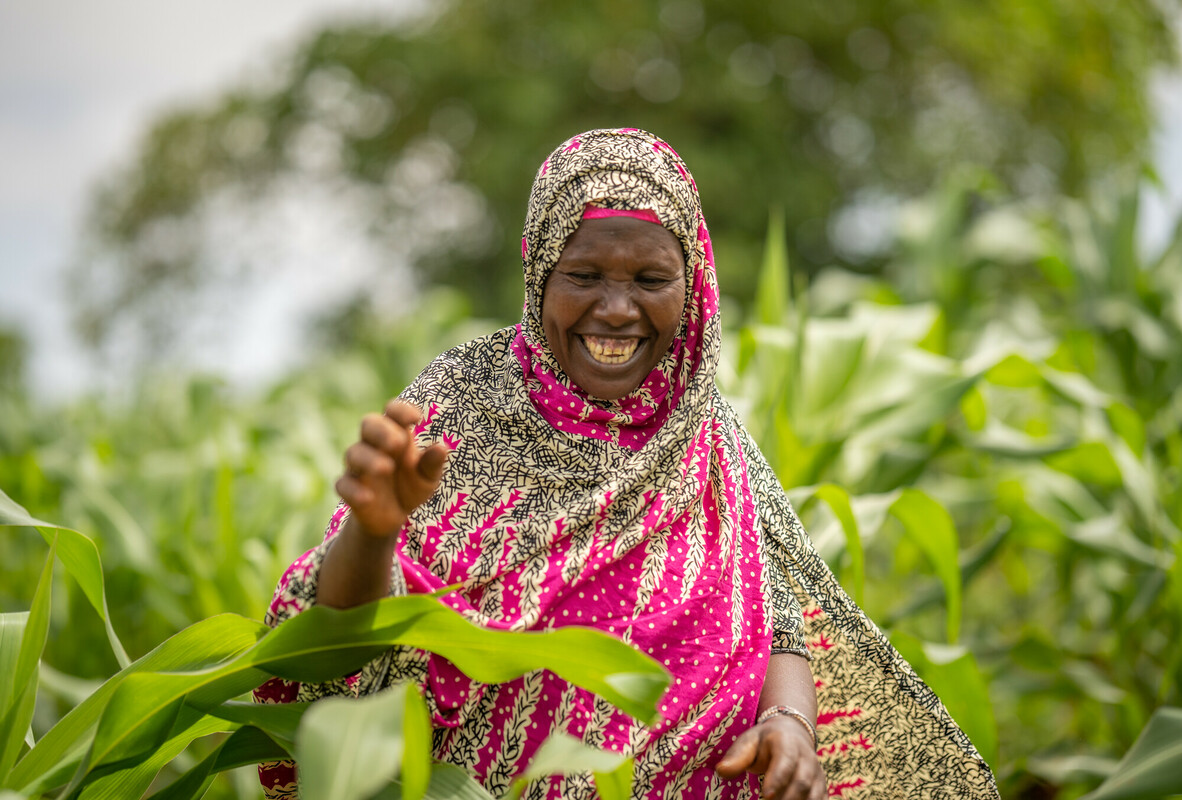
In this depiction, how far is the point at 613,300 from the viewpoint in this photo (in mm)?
1252

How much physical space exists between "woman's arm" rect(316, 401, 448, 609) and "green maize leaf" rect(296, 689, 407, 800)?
0.21 metres

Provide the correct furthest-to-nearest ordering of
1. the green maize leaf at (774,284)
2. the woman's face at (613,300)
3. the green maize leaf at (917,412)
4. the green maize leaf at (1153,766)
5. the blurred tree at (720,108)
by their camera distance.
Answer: the blurred tree at (720,108) → the green maize leaf at (774,284) → the green maize leaf at (917,412) → the green maize leaf at (1153,766) → the woman's face at (613,300)

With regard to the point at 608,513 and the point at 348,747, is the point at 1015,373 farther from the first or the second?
the point at 348,747

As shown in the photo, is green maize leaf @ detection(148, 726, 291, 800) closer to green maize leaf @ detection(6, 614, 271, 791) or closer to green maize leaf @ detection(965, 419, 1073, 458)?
green maize leaf @ detection(6, 614, 271, 791)

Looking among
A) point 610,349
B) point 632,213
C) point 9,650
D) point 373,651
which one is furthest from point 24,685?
point 632,213

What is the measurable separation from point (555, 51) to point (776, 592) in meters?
9.62

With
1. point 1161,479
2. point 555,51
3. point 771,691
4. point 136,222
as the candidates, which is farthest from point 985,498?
point 136,222

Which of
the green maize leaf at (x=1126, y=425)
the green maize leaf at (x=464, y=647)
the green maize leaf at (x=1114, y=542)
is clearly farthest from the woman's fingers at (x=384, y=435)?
the green maize leaf at (x=1126, y=425)

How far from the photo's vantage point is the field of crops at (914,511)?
→ 3.97 ft

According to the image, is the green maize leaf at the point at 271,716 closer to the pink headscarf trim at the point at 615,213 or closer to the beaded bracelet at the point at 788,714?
the beaded bracelet at the point at 788,714

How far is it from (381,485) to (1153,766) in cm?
123

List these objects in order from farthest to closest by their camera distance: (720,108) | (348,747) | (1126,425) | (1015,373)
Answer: (720,108)
(1126,425)
(1015,373)
(348,747)

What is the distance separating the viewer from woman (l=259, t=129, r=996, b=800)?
1.23 metres

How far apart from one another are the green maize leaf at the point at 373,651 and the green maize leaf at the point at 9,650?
0.49ft
